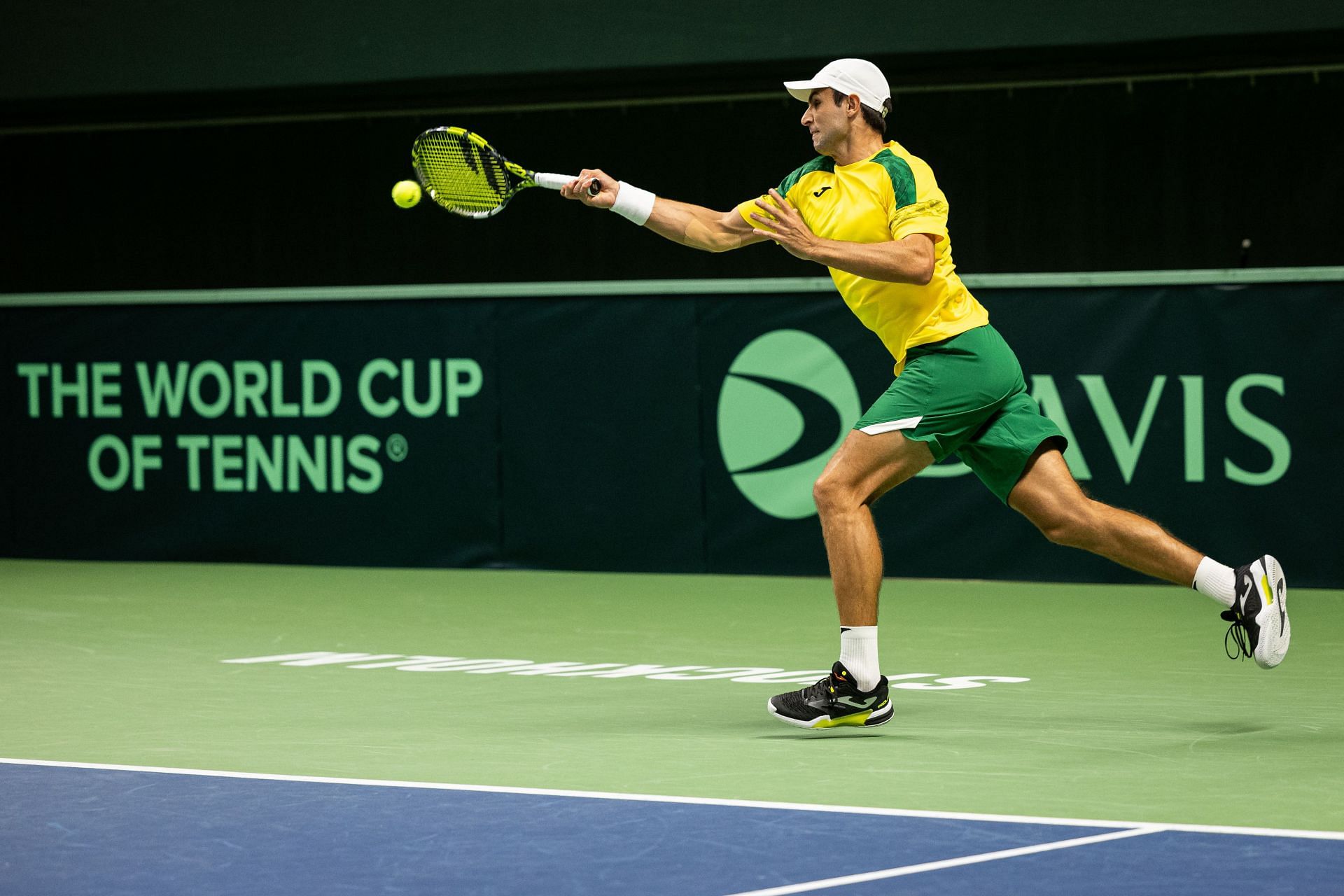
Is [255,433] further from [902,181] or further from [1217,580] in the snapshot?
[1217,580]

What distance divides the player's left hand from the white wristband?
2.02 ft

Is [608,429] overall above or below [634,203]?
below

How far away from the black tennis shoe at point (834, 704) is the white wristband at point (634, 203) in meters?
1.58

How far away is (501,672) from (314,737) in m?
1.56

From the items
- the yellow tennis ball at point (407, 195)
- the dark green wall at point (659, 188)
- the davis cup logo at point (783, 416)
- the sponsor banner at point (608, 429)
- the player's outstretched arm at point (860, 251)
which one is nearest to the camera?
the player's outstretched arm at point (860, 251)

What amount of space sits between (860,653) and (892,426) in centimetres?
67

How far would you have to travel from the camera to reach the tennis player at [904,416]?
662 centimetres

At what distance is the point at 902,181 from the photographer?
6.74 meters

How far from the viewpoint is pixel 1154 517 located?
415 inches

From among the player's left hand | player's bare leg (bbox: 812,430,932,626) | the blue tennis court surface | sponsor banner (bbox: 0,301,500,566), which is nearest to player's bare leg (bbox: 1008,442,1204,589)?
player's bare leg (bbox: 812,430,932,626)

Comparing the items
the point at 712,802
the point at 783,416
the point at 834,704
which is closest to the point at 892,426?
the point at 834,704

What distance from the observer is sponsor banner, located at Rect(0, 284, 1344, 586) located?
10.4 meters

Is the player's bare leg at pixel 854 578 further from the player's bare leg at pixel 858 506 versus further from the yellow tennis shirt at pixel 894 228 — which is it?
the yellow tennis shirt at pixel 894 228

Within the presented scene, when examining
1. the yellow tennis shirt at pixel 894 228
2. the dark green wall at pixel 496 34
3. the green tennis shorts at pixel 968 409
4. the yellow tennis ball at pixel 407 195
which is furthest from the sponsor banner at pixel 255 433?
the green tennis shorts at pixel 968 409
